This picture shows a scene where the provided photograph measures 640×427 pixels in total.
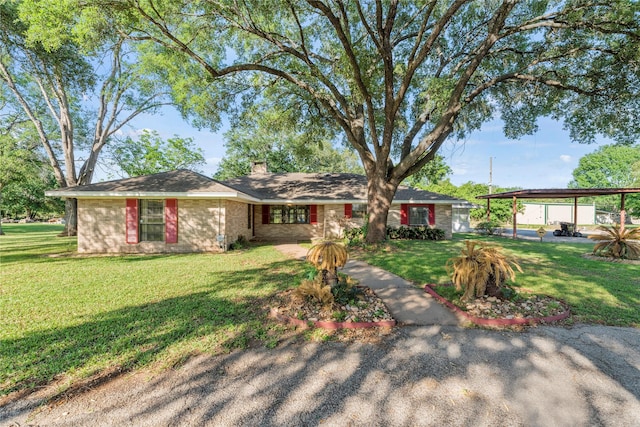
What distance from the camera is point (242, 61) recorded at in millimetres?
11258

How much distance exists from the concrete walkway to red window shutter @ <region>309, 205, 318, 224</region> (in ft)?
26.7

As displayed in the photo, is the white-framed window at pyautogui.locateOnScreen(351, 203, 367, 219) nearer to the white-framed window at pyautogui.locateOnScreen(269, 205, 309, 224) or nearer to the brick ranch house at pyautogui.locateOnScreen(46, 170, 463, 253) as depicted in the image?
the white-framed window at pyautogui.locateOnScreen(269, 205, 309, 224)

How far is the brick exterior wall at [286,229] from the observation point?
1484 cm

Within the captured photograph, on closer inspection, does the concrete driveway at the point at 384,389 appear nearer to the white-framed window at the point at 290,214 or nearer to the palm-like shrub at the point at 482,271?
the palm-like shrub at the point at 482,271

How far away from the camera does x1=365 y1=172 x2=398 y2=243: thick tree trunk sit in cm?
1038

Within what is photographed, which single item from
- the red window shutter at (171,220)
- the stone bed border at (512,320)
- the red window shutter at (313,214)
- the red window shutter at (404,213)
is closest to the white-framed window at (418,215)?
the red window shutter at (404,213)

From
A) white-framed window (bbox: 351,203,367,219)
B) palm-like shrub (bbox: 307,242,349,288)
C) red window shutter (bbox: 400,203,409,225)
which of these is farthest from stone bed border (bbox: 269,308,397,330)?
red window shutter (bbox: 400,203,409,225)

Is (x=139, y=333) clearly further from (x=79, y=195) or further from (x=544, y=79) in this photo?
(x=544, y=79)

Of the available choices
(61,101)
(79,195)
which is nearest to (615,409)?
(79,195)

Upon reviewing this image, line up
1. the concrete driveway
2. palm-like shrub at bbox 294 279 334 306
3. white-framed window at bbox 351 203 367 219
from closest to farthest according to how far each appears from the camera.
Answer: the concrete driveway
palm-like shrub at bbox 294 279 334 306
white-framed window at bbox 351 203 367 219

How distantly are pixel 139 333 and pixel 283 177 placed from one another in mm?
14698

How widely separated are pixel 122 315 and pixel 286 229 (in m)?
10.9

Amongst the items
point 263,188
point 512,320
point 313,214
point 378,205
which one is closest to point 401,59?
point 378,205

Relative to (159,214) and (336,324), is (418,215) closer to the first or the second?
(336,324)
